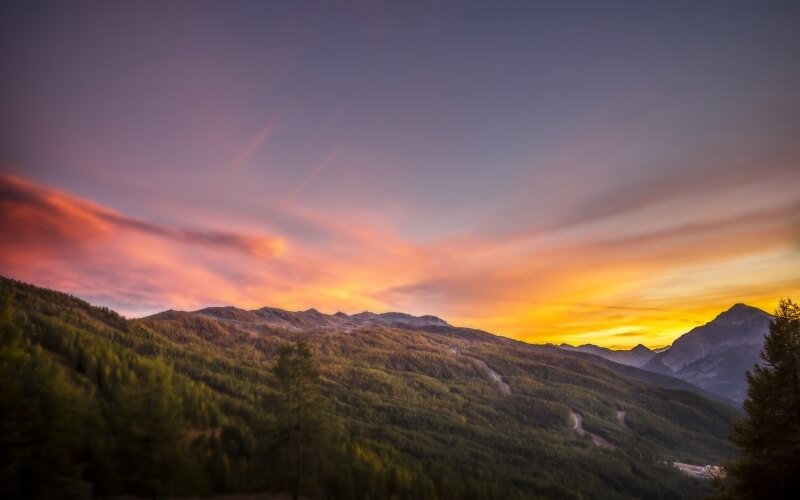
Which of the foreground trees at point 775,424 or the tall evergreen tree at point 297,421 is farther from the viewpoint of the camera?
the tall evergreen tree at point 297,421

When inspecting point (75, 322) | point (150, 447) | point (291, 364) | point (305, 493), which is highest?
point (75, 322)

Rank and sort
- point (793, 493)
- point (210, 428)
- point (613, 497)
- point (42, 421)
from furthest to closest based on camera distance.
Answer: point (613, 497) → point (210, 428) → point (793, 493) → point (42, 421)

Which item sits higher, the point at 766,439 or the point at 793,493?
the point at 766,439

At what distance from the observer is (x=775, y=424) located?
38.3 m

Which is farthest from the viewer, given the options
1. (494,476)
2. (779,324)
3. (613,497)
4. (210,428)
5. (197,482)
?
(613,497)

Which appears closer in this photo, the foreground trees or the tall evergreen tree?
the foreground trees

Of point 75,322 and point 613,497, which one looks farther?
point 613,497

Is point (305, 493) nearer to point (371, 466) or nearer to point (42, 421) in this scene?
point (42, 421)

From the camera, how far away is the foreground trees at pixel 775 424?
37.0m

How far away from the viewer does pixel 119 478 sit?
3859 cm

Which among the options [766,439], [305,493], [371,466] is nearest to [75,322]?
[371,466]

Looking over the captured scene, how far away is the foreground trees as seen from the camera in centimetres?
3697

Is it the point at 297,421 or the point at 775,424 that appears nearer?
the point at 775,424

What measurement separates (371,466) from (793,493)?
65.8 metres
